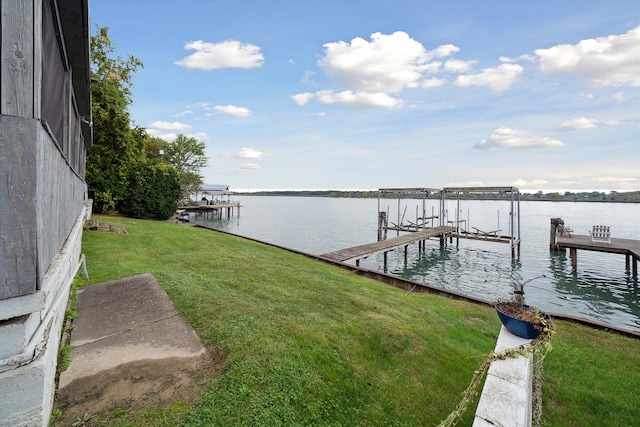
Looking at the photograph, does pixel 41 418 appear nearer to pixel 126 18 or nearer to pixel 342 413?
pixel 342 413

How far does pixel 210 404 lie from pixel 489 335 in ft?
16.9

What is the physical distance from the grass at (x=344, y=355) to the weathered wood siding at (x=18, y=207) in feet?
5.53

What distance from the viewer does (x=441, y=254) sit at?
20188 mm

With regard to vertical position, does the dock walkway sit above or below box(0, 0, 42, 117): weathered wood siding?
below

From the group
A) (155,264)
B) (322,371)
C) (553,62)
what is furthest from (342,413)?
(553,62)

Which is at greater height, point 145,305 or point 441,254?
point 145,305

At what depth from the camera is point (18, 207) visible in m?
1.25

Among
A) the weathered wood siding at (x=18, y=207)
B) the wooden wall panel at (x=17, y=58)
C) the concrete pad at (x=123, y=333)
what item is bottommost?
the concrete pad at (x=123, y=333)

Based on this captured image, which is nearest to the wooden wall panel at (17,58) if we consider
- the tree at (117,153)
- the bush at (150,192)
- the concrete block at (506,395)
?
the concrete block at (506,395)

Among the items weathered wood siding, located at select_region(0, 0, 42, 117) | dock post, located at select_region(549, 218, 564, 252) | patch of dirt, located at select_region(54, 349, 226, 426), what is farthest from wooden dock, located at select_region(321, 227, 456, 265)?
weathered wood siding, located at select_region(0, 0, 42, 117)

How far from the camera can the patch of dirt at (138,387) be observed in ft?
7.65

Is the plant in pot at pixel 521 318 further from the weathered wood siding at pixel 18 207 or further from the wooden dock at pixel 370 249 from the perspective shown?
the wooden dock at pixel 370 249

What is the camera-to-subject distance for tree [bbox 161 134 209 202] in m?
43.1

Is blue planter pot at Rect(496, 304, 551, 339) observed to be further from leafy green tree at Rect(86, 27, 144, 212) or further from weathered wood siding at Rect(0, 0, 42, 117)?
leafy green tree at Rect(86, 27, 144, 212)
